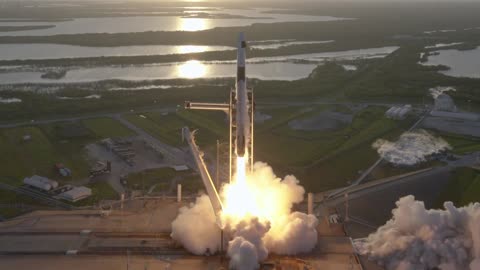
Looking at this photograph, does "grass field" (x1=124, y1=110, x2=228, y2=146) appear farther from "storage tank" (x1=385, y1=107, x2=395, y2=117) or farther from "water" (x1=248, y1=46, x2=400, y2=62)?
"water" (x1=248, y1=46, x2=400, y2=62)

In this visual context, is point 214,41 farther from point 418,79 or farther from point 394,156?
point 394,156

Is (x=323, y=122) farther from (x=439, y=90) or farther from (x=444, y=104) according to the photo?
(x=439, y=90)

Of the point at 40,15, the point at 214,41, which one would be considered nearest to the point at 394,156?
the point at 214,41

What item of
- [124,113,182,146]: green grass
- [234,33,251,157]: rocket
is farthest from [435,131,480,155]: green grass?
[234,33,251,157]: rocket

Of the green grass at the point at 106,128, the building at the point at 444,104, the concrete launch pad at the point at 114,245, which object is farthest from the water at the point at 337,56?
the concrete launch pad at the point at 114,245

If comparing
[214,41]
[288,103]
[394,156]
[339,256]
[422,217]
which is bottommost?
[339,256]

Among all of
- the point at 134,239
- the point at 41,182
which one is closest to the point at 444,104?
the point at 41,182
